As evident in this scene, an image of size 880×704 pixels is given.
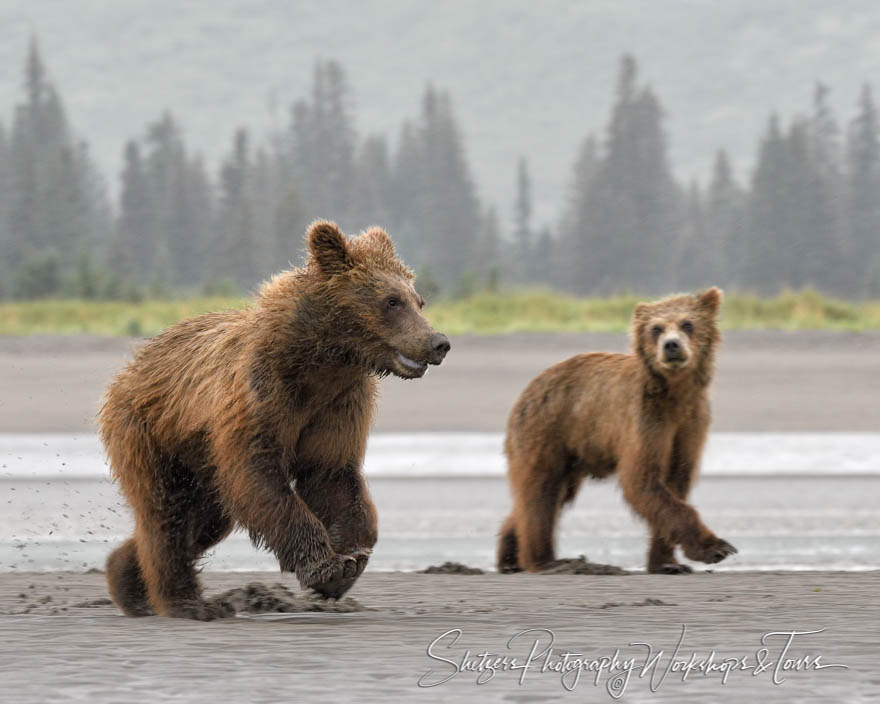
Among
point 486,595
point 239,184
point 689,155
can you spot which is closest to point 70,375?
point 486,595

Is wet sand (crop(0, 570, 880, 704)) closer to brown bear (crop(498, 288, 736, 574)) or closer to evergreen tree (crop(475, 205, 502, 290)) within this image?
brown bear (crop(498, 288, 736, 574))

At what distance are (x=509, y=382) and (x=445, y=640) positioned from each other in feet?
52.0

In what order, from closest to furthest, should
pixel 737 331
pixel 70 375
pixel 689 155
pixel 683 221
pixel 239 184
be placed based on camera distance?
pixel 70 375 < pixel 737 331 < pixel 239 184 < pixel 683 221 < pixel 689 155

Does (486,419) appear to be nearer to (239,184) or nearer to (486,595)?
(486,595)

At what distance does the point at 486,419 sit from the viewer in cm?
1734

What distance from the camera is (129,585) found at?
249 inches

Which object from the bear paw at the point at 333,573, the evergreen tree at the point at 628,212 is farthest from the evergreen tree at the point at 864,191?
the bear paw at the point at 333,573

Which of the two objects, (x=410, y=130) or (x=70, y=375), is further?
(x=410, y=130)

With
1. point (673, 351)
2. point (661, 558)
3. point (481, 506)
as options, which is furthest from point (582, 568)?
point (481, 506)

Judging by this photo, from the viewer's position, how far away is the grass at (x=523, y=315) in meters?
28.5

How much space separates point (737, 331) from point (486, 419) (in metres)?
10.3

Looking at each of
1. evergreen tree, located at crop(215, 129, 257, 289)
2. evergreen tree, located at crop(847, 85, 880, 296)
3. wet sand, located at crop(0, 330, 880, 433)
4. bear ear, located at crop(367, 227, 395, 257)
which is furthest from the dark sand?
evergreen tree, located at crop(847, 85, 880, 296)

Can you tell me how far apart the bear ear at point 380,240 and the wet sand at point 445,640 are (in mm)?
1438

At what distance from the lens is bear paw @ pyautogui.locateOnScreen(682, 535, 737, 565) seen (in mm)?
7754
